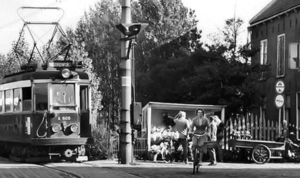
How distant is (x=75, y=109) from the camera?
83.3ft

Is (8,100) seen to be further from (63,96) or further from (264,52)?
(264,52)

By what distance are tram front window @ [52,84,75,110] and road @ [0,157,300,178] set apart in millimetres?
2030

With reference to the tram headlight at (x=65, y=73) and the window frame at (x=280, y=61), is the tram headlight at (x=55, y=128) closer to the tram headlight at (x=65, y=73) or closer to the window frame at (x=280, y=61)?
the tram headlight at (x=65, y=73)

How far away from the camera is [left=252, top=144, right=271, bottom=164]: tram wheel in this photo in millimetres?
25688

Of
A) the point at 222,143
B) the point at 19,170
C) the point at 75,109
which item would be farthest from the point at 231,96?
the point at 19,170

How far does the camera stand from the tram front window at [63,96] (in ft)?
82.7

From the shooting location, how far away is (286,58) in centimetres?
4319

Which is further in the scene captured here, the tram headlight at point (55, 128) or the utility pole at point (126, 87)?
the tram headlight at point (55, 128)

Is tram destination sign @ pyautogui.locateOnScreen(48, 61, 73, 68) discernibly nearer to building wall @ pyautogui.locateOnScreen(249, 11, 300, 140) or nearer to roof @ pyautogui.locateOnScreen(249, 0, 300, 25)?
building wall @ pyautogui.locateOnScreen(249, 11, 300, 140)

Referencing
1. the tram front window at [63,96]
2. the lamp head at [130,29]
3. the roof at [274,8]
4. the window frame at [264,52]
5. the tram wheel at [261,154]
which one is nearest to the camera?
the lamp head at [130,29]

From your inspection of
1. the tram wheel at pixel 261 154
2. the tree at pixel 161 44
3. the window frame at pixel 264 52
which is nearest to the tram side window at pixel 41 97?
the tram wheel at pixel 261 154

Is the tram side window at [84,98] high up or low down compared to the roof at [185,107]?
up

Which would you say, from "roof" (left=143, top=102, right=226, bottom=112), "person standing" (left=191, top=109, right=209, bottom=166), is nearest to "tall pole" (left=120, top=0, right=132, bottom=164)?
"roof" (left=143, top=102, right=226, bottom=112)

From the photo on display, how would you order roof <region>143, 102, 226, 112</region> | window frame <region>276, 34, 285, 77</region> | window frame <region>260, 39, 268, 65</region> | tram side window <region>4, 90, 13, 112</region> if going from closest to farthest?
roof <region>143, 102, 226, 112</region> < tram side window <region>4, 90, 13, 112</region> < window frame <region>276, 34, 285, 77</region> < window frame <region>260, 39, 268, 65</region>
